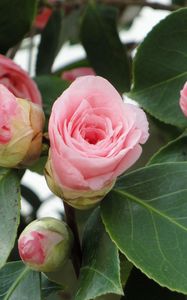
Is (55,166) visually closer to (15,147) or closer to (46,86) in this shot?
(15,147)

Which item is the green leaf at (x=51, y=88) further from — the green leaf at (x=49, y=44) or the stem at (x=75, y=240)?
the stem at (x=75, y=240)

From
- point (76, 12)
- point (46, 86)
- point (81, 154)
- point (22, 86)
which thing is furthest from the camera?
point (76, 12)

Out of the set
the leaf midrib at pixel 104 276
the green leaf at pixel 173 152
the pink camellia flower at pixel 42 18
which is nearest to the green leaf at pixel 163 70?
the green leaf at pixel 173 152

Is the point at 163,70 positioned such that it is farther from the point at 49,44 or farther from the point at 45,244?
the point at 49,44

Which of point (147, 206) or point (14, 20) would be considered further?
point (14, 20)

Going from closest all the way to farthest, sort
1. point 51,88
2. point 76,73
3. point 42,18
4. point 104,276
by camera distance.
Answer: point 104,276
point 51,88
point 76,73
point 42,18

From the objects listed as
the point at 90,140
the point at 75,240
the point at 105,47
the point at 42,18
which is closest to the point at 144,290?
the point at 75,240

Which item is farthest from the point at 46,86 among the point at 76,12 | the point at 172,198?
the point at 172,198
